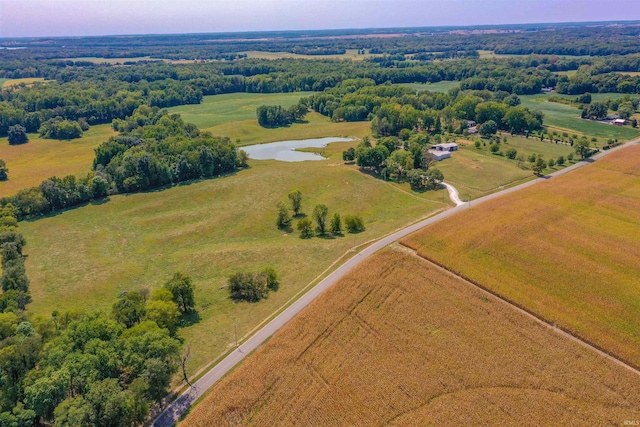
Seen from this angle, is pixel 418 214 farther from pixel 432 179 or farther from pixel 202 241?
pixel 202 241

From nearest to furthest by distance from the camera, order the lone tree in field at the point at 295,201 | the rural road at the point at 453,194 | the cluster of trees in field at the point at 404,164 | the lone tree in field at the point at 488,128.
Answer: the lone tree in field at the point at 295,201 → the rural road at the point at 453,194 → the cluster of trees in field at the point at 404,164 → the lone tree in field at the point at 488,128

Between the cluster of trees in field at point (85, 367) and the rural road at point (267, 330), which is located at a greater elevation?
the cluster of trees in field at point (85, 367)

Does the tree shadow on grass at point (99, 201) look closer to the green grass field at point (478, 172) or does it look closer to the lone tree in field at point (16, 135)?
the lone tree in field at point (16, 135)

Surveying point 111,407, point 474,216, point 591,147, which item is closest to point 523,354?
point 474,216

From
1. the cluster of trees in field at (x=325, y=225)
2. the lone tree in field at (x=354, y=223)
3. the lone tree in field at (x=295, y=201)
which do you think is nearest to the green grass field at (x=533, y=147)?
the lone tree in field at (x=354, y=223)

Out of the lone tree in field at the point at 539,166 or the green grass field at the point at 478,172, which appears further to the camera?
the lone tree in field at the point at 539,166

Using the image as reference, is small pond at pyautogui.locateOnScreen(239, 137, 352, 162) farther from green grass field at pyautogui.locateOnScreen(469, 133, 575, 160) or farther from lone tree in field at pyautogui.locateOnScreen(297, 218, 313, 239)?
green grass field at pyautogui.locateOnScreen(469, 133, 575, 160)

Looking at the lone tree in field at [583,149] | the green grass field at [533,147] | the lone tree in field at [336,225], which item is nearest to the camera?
the lone tree in field at [336,225]

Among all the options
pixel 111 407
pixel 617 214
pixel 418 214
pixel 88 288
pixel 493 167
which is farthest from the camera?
pixel 493 167
